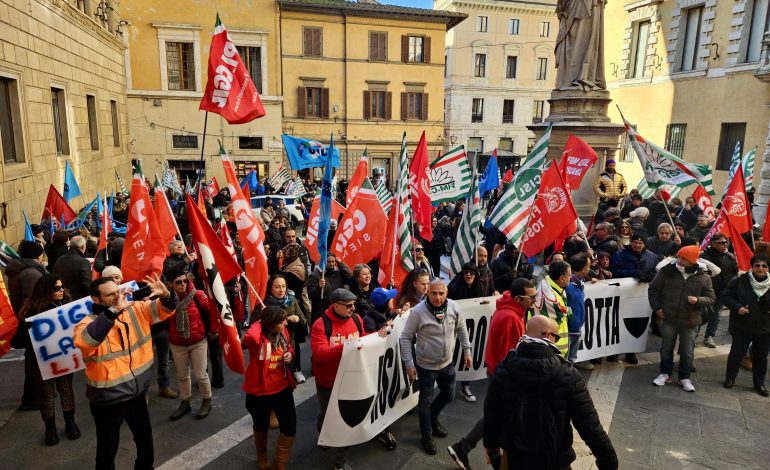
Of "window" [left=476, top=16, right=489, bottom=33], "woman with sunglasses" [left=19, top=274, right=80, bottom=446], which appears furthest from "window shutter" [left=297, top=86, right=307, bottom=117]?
"woman with sunglasses" [left=19, top=274, right=80, bottom=446]

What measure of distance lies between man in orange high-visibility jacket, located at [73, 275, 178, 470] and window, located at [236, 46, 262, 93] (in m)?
26.0

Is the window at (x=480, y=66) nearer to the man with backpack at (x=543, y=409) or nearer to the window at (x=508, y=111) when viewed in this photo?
the window at (x=508, y=111)

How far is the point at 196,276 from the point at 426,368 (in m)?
3.71

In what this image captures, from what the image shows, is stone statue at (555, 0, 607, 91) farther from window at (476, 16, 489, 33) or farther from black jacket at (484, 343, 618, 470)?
window at (476, 16, 489, 33)

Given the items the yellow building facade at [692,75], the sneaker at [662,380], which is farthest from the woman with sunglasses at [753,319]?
the yellow building facade at [692,75]

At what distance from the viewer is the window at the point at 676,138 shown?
67.1ft

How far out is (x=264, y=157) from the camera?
28625 millimetres

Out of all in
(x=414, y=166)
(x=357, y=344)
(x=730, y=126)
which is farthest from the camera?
(x=730, y=126)

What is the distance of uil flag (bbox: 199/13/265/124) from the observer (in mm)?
5828

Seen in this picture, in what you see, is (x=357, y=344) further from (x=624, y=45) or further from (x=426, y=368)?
(x=624, y=45)

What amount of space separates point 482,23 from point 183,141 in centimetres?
2808

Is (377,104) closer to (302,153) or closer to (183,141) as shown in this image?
(183,141)

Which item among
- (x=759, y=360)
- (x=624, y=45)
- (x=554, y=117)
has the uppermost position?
(x=624, y=45)

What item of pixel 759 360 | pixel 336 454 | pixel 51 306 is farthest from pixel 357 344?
pixel 759 360
